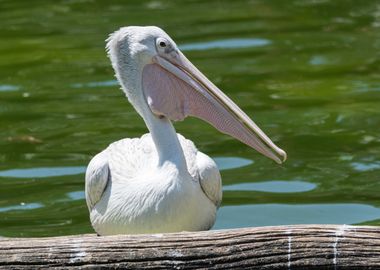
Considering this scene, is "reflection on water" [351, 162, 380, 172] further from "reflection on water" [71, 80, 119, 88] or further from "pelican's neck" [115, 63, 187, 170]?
"reflection on water" [71, 80, 119, 88]

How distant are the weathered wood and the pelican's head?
156 cm

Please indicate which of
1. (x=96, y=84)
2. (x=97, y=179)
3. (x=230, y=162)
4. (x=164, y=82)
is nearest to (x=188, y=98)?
(x=164, y=82)

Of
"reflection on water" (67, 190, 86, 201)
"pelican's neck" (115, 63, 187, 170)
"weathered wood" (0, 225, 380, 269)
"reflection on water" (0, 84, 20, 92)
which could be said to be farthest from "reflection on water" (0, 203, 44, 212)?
"weathered wood" (0, 225, 380, 269)

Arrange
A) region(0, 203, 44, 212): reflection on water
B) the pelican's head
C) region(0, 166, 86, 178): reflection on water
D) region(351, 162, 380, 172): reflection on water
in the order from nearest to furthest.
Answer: the pelican's head
region(0, 203, 44, 212): reflection on water
region(351, 162, 380, 172): reflection on water
region(0, 166, 86, 178): reflection on water

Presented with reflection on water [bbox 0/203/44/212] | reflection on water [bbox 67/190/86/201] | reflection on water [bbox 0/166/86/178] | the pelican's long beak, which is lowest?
reflection on water [bbox 0/166/86/178]

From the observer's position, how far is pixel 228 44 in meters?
11.0

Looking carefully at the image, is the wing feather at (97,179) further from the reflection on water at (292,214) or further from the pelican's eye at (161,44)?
the reflection on water at (292,214)

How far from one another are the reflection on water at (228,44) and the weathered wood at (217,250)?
691 cm

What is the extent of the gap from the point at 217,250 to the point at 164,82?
5.97 ft

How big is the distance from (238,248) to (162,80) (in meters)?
1.85

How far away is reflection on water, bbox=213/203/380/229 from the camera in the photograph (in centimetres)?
683

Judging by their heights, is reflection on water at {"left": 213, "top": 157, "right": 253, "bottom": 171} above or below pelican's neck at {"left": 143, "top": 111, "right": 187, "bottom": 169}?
below

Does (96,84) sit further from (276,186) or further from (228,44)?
(276,186)

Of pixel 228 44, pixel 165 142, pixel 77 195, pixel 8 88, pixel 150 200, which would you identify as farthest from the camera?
pixel 228 44
